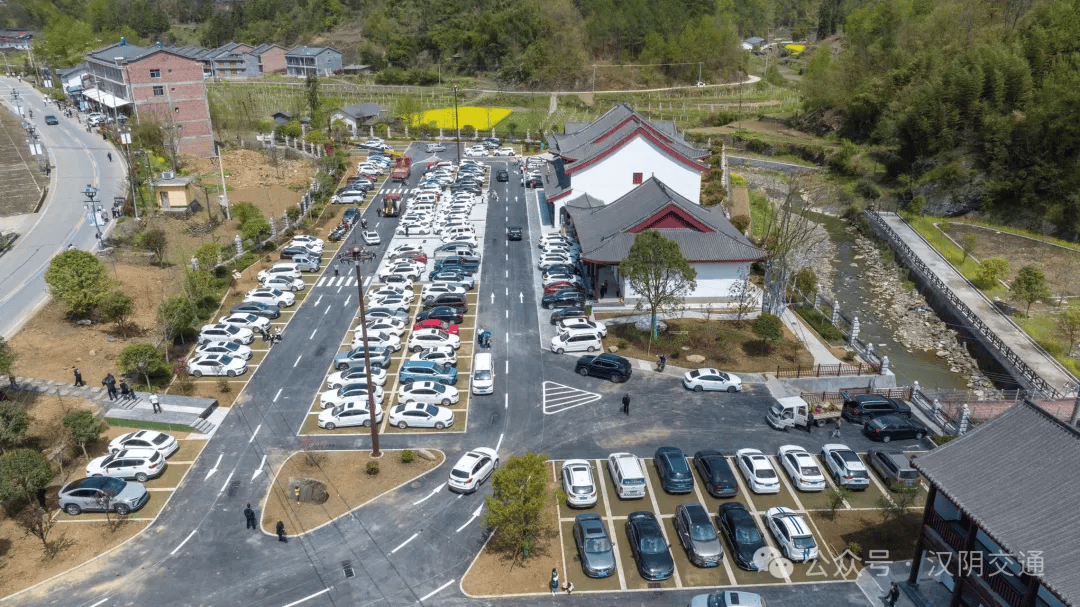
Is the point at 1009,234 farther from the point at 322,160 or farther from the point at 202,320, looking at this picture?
the point at 322,160

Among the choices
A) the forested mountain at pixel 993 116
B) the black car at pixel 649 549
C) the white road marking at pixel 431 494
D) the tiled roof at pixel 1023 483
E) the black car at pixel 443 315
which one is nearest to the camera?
the tiled roof at pixel 1023 483

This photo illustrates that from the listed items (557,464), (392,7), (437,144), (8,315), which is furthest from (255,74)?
(557,464)

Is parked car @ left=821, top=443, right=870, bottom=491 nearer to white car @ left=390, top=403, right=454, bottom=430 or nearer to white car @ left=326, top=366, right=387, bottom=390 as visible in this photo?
white car @ left=390, top=403, right=454, bottom=430

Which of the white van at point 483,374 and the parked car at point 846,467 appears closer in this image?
the parked car at point 846,467

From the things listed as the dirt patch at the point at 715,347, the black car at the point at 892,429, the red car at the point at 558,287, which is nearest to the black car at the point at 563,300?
the red car at the point at 558,287

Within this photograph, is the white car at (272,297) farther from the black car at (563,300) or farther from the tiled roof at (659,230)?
the tiled roof at (659,230)

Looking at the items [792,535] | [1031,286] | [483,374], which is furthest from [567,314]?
[1031,286]

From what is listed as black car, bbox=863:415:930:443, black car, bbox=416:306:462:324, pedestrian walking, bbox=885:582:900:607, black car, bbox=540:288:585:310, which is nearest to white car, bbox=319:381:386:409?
black car, bbox=416:306:462:324

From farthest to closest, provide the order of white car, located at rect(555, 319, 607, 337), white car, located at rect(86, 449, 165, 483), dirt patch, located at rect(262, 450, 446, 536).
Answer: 1. white car, located at rect(555, 319, 607, 337)
2. white car, located at rect(86, 449, 165, 483)
3. dirt patch, located at rect(262, 450, 446, 536)
